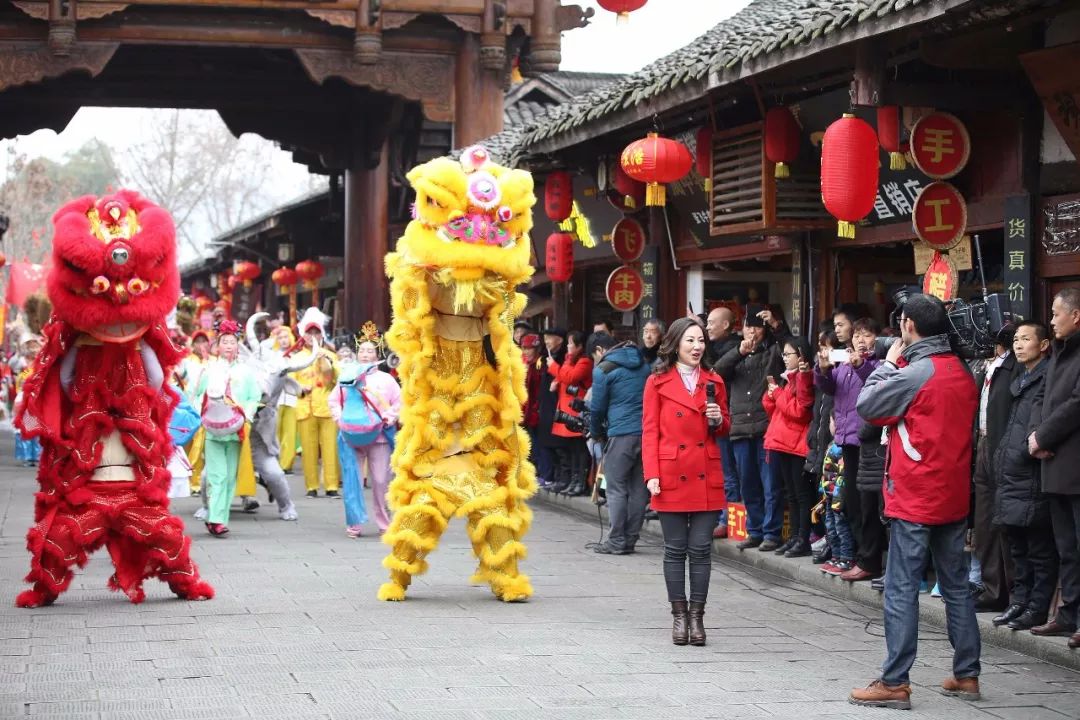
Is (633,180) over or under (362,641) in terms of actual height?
over

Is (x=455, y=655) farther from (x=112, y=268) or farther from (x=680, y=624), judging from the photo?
(x=112, y=268)

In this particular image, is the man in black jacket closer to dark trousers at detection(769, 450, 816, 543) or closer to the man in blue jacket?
dark trousers at detection(769, 450, 816, 543)

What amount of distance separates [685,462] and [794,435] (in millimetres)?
2775

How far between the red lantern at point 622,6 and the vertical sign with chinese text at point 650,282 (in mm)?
3039

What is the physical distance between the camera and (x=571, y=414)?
1473 centimetres

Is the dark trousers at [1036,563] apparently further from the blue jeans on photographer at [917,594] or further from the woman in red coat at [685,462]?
the woman in red coat at [685,462]

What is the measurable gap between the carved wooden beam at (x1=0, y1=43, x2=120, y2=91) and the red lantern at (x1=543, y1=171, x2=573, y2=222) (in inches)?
216

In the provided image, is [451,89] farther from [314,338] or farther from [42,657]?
[42,657]

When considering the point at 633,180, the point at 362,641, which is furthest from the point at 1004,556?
the point at 633,180

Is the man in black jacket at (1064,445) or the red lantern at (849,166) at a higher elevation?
the red lantern at (849,166)

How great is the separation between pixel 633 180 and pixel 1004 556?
251 inches

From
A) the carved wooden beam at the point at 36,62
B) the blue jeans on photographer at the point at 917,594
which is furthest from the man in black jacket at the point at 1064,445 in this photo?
the carved wooden beam at the point at 36,62

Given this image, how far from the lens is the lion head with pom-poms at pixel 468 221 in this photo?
9.06m

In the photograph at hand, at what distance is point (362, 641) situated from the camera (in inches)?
310
